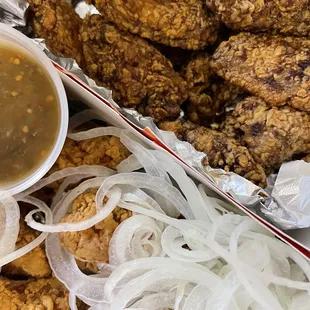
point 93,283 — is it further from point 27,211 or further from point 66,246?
point 27,211

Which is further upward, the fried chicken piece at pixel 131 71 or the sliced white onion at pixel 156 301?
the fried chicken piece at pixel 131 71

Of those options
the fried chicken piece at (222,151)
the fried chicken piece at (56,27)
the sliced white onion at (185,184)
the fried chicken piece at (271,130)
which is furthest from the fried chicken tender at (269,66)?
the fried chicken piece at (56,27)

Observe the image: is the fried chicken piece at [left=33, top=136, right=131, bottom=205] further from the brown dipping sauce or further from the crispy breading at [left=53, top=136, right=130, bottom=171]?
the brown dipping sauce

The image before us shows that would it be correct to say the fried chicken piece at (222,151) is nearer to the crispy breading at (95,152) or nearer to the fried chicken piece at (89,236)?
the crispy breading at (95,152)

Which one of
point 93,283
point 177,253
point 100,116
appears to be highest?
point 100,116

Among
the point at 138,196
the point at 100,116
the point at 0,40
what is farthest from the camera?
the point at 100,116

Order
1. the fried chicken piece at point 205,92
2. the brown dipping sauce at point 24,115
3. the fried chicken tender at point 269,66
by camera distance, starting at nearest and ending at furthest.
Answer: the brown dipping sauce at point 24,115 → the fried chicken tender at point 269,66 → the fried chicken piece at point 205,92

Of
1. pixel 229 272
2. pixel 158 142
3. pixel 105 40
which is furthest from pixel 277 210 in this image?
pixel 105 40
